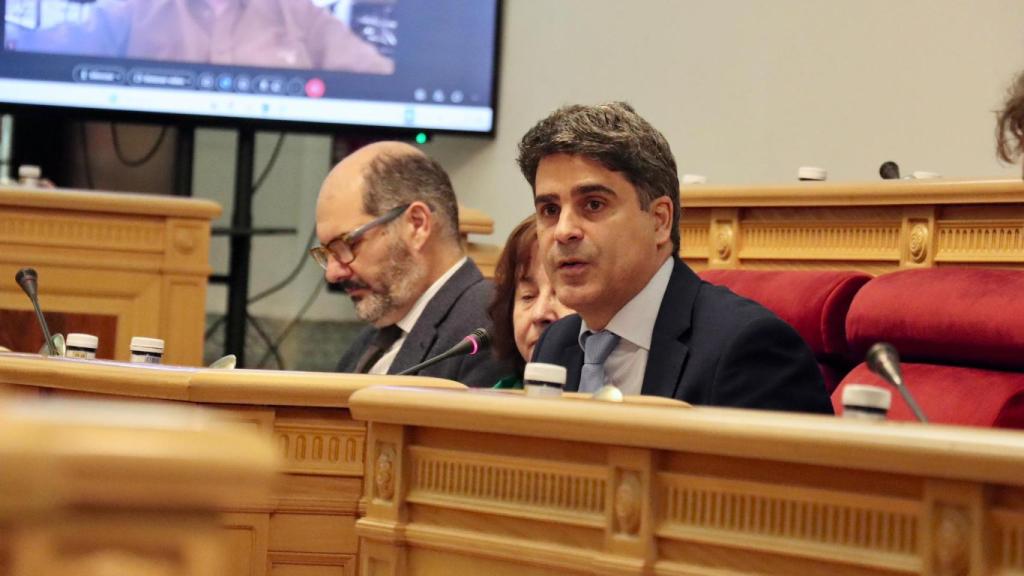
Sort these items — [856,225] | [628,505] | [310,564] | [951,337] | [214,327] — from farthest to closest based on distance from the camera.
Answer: [214,327] < [856,225] < [951,337] < [310,564] < [628,505]

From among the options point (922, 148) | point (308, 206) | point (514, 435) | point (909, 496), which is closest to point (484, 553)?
point (514, 435)

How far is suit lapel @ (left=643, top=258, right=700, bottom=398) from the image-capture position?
2719 mm

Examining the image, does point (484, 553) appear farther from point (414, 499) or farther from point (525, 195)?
point (525, 195)

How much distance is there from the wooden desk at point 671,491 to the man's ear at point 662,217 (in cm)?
95

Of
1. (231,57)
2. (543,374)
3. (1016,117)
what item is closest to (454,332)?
(543,374)

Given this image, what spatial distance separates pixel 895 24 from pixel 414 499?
348 cm

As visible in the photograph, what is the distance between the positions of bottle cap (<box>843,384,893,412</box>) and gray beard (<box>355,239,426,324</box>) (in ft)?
7.01

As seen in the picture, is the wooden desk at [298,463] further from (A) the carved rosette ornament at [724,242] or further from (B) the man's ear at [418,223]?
(A) the carved rosette ornament at [724,242]

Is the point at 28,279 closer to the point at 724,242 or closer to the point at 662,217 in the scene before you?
the point at 662,217

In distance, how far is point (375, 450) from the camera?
2.20 meters

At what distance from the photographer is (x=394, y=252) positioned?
4039 millimetres

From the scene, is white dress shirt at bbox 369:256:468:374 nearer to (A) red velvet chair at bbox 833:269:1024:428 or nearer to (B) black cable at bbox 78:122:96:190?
(A) red velvet chair at bbox 833:269:1024:428

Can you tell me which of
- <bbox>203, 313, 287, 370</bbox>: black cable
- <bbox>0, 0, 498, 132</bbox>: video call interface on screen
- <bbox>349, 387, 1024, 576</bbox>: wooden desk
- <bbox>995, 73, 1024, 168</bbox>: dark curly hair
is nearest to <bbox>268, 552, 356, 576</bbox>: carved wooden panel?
<bbox>349, 387, 1024, 576</bbox>: wooden desk

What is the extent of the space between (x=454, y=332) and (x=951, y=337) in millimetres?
1177
